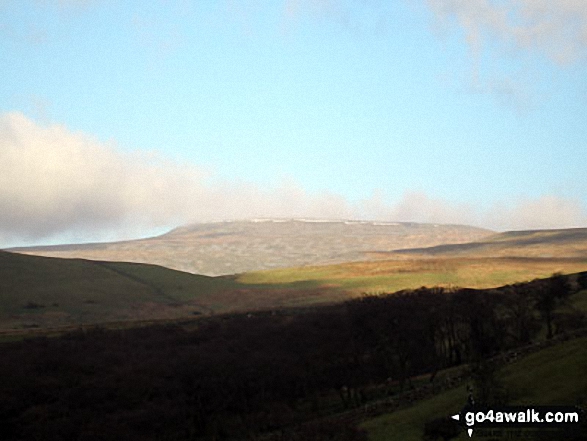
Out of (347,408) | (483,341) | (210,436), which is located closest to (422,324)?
(483,341)

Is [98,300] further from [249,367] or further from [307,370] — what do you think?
[307,370]

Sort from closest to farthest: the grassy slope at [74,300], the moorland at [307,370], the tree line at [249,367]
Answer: the moorland at [307,370] < the tree line at [249,367] < the grassy slope at [74,300]

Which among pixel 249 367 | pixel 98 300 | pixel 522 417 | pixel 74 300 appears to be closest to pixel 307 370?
pixel 249 367

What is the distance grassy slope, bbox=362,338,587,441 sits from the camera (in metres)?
47.5

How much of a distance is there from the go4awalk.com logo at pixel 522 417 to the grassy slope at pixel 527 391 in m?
1.29

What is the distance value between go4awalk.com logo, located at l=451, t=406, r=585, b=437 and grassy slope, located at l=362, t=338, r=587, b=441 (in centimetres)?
129

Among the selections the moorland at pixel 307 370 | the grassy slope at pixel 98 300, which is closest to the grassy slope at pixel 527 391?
the moorland at pixel 307 370

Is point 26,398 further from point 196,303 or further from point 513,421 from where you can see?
point 196,303

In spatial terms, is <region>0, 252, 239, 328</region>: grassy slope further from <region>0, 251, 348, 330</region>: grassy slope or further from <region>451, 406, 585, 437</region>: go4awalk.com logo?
<region>451, 406, 585, 437</region>: go4awalk.com logo

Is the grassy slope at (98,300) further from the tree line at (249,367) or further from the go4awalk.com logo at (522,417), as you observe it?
the go4awalk.com logo at (522,417)

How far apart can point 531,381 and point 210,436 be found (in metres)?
36.9

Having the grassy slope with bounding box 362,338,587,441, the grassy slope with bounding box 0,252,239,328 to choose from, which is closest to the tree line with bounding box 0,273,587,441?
the grassy slope with bounding box 362,338,587,441

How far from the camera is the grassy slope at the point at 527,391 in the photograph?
4747 cm

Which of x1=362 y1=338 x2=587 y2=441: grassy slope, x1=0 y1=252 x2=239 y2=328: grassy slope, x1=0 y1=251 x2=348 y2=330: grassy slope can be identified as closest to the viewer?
x1=362 y1=338 x2=587 y2=441: grassy slope
